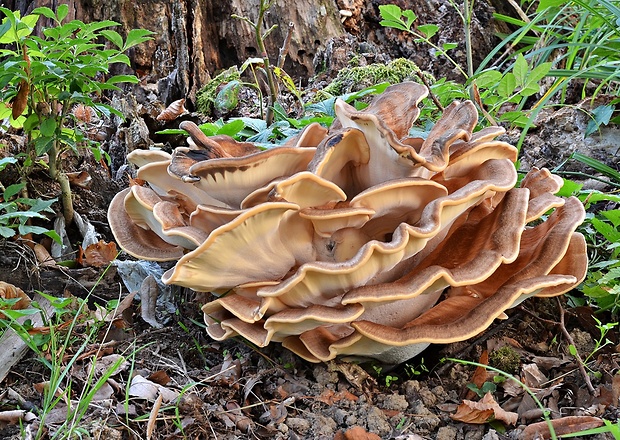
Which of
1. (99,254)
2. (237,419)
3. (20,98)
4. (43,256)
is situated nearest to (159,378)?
(237,419)

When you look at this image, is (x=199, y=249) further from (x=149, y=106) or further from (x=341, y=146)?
(x=149, y=106)

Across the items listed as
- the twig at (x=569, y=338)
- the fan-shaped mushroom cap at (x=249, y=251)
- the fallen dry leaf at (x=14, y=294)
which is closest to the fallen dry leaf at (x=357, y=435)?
the fan-shaped mushroom cap at (x=249, y=251)

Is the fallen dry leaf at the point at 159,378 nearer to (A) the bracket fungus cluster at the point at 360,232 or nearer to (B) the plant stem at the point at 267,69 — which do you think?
(A) the bracket fungus cluster at the point at 360,232

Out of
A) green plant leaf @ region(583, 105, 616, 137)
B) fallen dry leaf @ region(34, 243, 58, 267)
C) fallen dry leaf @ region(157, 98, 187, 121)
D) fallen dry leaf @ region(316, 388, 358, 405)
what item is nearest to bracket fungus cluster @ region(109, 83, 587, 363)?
fallen dry leaf @ region(316, 388, 358, 405)

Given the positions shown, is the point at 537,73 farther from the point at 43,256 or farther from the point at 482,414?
the point at 43,256

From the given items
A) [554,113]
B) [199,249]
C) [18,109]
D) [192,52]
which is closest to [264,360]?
[199,249]

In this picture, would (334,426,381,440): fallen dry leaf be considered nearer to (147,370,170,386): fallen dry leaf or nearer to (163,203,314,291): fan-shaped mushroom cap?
(163,203,314,291): fan-shaped mushroom cap

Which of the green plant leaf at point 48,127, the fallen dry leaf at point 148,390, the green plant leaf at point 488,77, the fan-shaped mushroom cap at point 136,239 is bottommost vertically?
the fallen dry leaf at point 148,390

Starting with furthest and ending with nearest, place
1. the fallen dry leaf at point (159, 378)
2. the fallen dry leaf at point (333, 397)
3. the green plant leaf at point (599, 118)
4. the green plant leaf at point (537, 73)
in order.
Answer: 1. the green plant leaf at point (599, 118)
2. the green plant leaf at point (537, 73)
3. the fallen dry leaf at point (159, 378)
4. the fallen dry leaf at point (333, 397)
